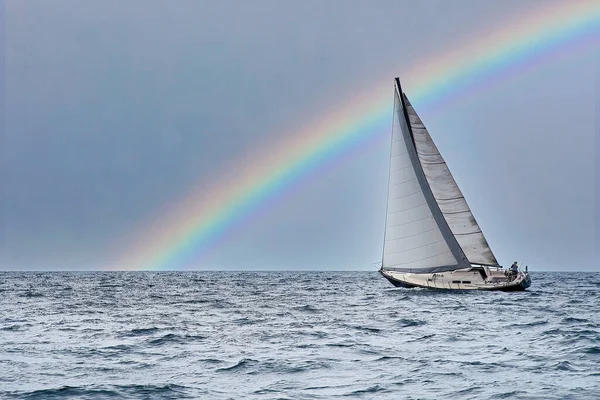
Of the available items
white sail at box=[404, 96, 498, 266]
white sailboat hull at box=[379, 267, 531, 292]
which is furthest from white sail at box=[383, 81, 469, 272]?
white sail at box=[404, 96, 498, 266]

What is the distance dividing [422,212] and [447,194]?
12.5 ft

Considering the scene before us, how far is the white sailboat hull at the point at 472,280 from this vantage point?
5797 centimetres

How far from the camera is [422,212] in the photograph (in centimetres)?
6000

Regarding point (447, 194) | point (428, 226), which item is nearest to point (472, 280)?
point (428, 226)

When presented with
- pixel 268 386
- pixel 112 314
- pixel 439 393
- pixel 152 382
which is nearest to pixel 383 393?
pixel 439 393

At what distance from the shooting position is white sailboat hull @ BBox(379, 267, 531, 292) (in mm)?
57969

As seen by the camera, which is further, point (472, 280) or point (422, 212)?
point (422, 212)

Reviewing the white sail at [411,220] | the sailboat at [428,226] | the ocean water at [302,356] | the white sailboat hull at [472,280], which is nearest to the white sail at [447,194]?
the sailboat at [428,226]

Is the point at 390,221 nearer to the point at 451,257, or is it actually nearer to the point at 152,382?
the point at 451,257

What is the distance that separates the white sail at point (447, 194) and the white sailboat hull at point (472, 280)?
7.33ft

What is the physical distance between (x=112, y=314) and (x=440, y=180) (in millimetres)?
31175

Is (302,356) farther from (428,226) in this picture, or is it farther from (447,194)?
(447,194)

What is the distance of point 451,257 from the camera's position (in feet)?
195

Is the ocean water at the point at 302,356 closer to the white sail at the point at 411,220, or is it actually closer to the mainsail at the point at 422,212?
the white sail at the point at 411,220
